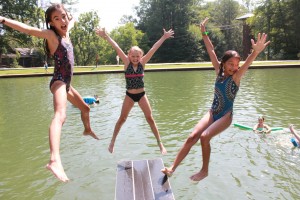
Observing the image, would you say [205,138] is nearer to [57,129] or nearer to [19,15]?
[57,129]

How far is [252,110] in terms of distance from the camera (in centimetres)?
1566

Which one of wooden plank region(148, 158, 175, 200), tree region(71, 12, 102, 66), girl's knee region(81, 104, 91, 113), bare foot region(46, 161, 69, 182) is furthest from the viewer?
tree region(71, 12, 102, 66)

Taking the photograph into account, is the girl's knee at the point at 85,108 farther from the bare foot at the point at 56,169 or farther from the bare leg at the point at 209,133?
the bare leg at the point at 209,133

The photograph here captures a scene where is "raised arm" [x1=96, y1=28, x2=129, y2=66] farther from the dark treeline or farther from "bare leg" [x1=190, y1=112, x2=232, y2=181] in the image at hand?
the dark treeline

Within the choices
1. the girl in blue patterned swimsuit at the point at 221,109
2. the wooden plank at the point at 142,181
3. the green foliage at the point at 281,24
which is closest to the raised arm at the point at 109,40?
the girl in blue patterned swimsuit at the point at 221,109

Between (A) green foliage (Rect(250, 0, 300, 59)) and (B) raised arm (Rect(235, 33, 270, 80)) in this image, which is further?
(A) green foliage (Rect(250, 0, 300, 59))

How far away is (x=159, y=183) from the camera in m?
6.15

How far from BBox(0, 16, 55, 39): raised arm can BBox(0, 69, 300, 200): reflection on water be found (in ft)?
13.3

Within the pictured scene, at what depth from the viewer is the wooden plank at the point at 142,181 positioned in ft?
18.7

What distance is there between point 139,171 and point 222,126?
Result: 7.26 ft

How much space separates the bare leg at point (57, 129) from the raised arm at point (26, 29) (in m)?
0.76

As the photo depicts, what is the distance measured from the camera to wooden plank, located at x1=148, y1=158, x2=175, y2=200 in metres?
5.66

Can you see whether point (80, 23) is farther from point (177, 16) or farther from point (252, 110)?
point (252, 110)

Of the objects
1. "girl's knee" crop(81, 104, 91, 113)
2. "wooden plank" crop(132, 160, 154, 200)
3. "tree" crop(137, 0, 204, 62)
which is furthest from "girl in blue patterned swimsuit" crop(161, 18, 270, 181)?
"tree" crop(137, 0, 204, 62)
